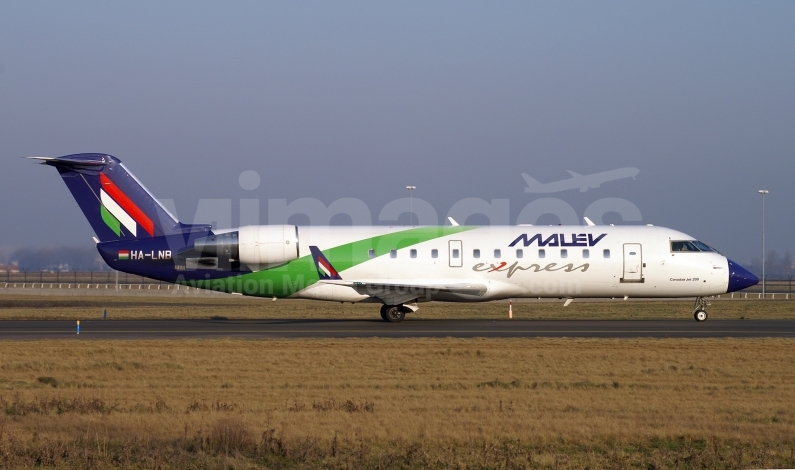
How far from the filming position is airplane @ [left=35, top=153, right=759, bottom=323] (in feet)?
99.5

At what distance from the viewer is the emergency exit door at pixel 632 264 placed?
31.8m

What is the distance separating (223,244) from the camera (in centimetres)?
3055

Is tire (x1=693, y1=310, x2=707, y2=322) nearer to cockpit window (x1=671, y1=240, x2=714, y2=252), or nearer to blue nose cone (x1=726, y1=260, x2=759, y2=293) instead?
blue nose cone (x1=726, y1=260, x2=759, y2=293)

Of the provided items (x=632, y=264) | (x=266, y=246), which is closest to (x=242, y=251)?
(x=266, y=246)

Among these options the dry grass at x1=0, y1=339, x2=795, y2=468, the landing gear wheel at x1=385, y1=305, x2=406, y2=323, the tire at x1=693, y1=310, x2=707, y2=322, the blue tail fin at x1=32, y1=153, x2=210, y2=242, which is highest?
the blue tail fin at x1=32, y1=153, x2=210, y2=242

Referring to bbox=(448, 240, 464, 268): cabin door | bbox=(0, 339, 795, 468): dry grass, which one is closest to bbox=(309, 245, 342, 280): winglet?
bbox=(448, 240, 464, 268): cabin door

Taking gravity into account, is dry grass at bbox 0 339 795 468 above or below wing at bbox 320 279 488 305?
below

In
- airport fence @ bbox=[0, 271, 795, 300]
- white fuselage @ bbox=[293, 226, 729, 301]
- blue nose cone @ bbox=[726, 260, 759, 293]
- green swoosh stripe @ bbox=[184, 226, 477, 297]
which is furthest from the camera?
airport fence @ bbox=[0, 271, 795, 300]

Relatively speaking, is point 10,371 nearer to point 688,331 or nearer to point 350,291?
point 350,291

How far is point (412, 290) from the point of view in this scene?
30.7 metres

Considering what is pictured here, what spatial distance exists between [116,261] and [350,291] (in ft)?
26.6

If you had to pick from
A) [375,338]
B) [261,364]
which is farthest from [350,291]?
[261,364]

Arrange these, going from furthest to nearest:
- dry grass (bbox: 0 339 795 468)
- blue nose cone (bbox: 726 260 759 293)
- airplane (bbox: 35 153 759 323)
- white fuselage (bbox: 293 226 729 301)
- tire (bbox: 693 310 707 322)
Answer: blue nose cone (bbox: 726 260 759 293) → tire (bbox: 693 310 707 322) → white fuselage (bbox: 293 226 729 301) → airplane (bbox: 35 153 759 323) → dry grass (bbox: 0 339 795 468)

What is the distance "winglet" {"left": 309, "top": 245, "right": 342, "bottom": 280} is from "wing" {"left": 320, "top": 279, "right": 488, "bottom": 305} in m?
0.27
